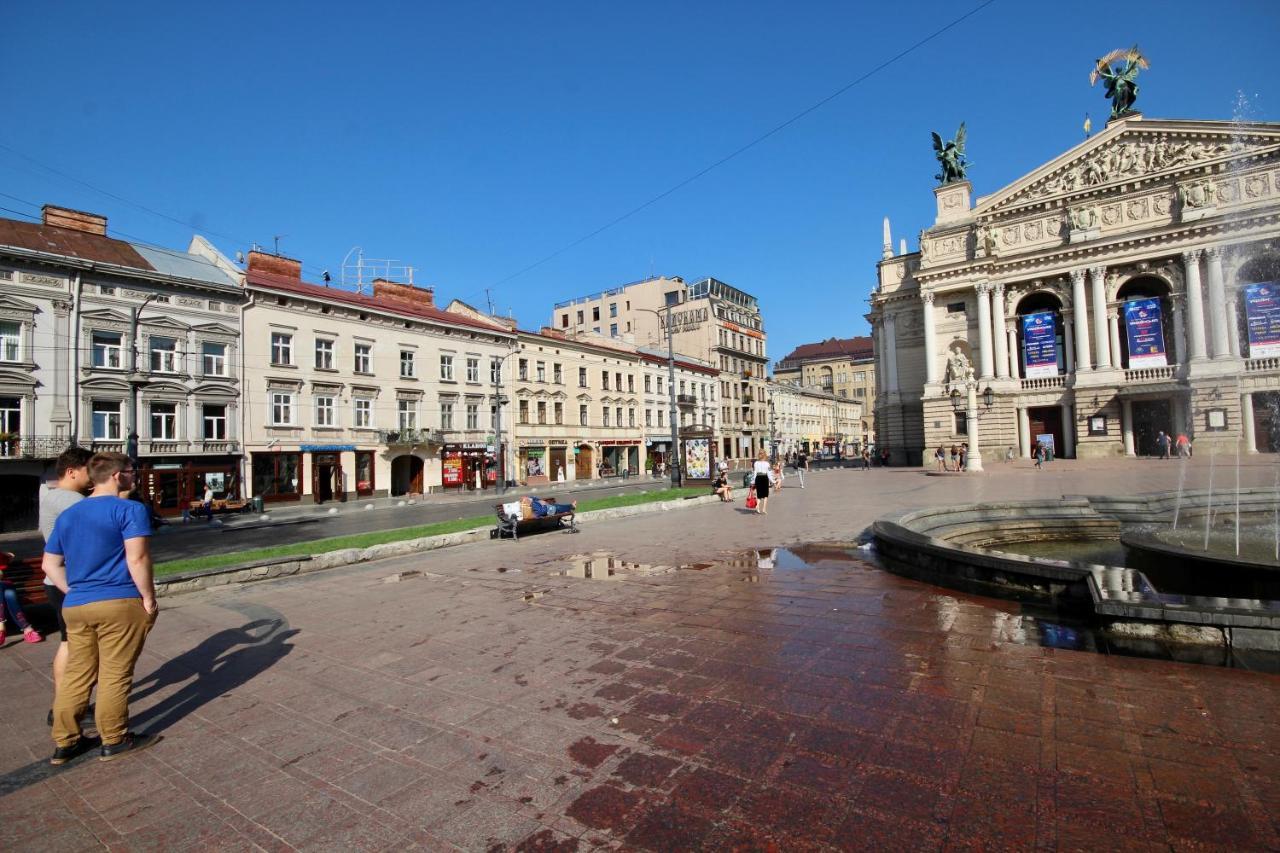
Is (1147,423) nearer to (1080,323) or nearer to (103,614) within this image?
(1080,323)

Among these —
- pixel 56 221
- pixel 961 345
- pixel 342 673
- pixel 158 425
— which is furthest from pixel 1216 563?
pixel 961 345

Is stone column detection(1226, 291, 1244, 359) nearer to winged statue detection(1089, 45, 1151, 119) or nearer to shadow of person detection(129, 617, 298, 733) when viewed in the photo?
winged statue detection(1089, 45, 1151, 119)

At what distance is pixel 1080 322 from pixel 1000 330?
16.6 feet

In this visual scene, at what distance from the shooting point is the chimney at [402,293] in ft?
136

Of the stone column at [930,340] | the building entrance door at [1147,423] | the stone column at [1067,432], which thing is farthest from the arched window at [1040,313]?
the stone column at [930,340]

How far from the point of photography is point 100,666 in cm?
389

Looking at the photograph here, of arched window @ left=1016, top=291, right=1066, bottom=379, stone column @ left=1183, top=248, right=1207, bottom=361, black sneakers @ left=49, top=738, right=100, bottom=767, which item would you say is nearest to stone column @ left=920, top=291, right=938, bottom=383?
arched window @ left=1016, top=291, right=1066, bottom=379

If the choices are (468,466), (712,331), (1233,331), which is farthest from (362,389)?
(1233,331)

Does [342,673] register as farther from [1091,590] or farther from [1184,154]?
[1184,154]

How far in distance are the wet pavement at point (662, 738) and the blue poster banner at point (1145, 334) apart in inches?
1881

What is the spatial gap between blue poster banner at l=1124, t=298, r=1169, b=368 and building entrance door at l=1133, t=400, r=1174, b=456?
107 inches

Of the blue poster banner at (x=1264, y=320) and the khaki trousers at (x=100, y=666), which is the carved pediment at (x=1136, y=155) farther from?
the khaki trousers at (x=100, y=666)

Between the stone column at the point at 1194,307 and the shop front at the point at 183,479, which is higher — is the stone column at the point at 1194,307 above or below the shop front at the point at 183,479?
above

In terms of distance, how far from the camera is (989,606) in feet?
21.8
